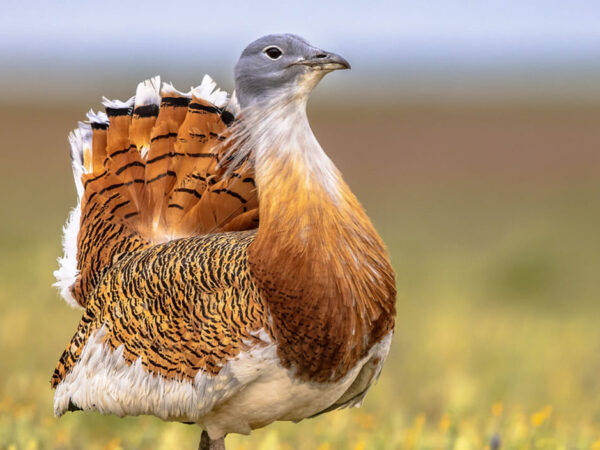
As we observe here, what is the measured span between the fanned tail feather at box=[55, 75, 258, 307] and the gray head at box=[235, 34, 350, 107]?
13.6 inches

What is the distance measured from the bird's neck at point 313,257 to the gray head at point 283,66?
0.24ft

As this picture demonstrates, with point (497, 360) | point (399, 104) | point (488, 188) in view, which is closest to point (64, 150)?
point (488, 188)

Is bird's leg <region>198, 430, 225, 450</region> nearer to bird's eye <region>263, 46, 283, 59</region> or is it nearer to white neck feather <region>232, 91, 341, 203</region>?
white neck feather <region>232, 91, 341, 203</region>

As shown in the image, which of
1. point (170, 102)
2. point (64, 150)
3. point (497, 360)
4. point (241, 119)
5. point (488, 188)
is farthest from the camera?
point (64, 150)

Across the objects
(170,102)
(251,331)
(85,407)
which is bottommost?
(85,407)

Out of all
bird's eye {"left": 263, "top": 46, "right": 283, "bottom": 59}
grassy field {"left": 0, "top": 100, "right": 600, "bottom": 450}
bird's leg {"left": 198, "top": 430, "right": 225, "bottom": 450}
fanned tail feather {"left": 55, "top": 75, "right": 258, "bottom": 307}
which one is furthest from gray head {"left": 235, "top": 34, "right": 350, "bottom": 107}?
grassy field {"left": 0, "top": 100, "right": 600, "bottom": 450}

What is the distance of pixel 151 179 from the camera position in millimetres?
4203

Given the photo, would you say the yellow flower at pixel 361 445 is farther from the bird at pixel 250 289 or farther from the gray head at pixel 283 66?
the gray head at pixel 283 66

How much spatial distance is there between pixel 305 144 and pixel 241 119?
0.30m

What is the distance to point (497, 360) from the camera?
7234 millimetres

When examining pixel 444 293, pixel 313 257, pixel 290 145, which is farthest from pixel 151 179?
pixel 444 293

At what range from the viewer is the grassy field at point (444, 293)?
4.77 m

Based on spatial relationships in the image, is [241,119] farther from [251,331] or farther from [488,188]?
[488,188]

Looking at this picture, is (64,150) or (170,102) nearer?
(170,102)
